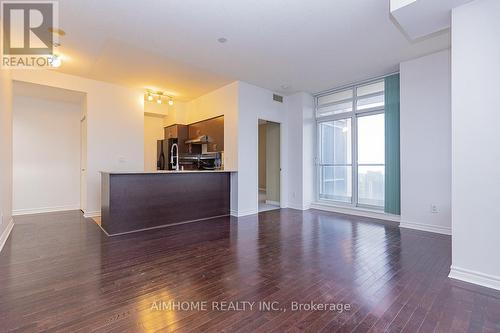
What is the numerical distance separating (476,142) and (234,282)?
2.68 m

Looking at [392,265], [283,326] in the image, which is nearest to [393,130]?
[392,265]

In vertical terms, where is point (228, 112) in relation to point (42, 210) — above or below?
above

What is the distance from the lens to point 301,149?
19.7 feet

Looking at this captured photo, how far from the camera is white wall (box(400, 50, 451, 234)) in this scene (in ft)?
12.9

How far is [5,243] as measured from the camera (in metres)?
3.32

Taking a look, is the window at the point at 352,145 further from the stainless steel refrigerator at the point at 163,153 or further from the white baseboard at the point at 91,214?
the white baseboard at the point at 91,214

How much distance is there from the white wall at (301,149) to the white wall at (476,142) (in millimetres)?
3692

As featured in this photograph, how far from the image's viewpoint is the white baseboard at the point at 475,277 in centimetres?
217

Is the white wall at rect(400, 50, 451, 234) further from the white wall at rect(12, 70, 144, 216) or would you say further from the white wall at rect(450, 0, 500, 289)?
the white wall at rect(12, 70, 144, 216)

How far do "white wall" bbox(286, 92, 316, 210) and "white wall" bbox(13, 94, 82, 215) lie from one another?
5.47 m

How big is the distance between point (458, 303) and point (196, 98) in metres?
6.40

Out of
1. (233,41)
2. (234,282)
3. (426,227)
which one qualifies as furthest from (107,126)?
(426,227)

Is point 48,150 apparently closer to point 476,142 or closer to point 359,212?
point 359,212

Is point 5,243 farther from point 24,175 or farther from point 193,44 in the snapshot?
point 193,44
